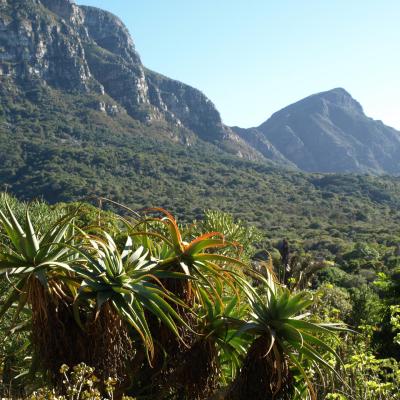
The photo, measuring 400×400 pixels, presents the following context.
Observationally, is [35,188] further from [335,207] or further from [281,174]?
[281,174]

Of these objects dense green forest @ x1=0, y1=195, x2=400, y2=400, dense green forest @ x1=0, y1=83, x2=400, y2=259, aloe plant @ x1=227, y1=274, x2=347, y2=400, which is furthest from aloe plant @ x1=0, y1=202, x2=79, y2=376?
dense green forest @ x1=0, y1=83, x2=400, y2=259

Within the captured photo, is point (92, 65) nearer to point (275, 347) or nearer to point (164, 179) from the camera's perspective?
point (164, 179)

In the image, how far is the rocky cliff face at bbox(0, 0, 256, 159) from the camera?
138m

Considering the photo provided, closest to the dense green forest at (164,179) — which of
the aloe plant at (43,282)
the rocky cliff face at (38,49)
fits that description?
the rocky cliff face at (38,49)

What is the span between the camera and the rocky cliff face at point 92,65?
138m

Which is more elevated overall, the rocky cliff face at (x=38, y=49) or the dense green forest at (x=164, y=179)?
the rocky cliff face at (x=38, y=49)

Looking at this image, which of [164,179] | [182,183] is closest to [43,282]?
[164,179]

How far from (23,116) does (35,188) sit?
4485 cm

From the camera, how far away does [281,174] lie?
431 ft

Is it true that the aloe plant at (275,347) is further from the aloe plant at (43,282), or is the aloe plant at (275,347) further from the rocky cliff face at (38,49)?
the rocky cliff face at (38,49)

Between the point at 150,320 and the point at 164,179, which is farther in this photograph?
the point at 164,179

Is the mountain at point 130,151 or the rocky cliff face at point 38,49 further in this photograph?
the rocky cliff face at point 38,49

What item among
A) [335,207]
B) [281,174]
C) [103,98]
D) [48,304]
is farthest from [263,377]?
[103,98]

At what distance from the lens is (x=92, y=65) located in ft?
511
